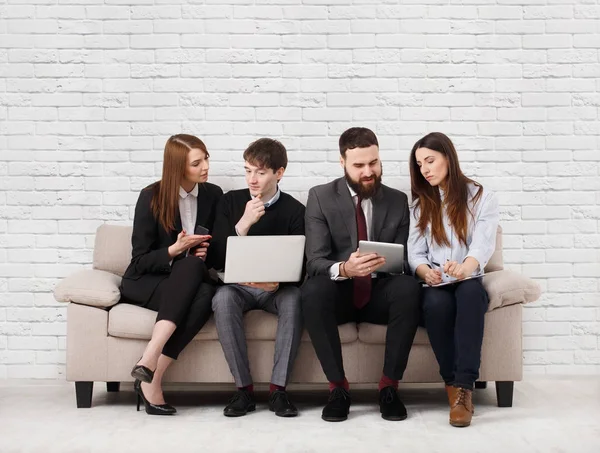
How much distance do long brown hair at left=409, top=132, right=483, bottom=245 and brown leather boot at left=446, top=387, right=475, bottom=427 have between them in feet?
2.11

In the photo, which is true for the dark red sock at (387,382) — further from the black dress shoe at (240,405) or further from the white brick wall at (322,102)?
the white brick wall at (322,102)

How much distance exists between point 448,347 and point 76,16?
2393 millimetres

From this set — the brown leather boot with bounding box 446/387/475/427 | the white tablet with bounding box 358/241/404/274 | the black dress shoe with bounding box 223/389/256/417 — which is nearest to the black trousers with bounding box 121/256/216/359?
the black dress shoe with bounding box 223/389/256/417

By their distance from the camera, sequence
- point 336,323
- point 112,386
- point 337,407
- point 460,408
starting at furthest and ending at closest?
1. point 112,386
2. point 336,323
3. point 337,407
4. point 460,408

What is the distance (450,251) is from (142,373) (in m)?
1.36

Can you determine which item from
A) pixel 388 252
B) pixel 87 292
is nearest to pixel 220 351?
pixel 87 292

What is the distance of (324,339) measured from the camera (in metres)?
3.27

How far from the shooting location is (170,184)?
142 inches

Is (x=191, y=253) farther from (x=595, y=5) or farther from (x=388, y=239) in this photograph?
(x=595, y=5)

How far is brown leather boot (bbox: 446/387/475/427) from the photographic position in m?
3.08

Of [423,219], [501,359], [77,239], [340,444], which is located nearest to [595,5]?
[423,219]

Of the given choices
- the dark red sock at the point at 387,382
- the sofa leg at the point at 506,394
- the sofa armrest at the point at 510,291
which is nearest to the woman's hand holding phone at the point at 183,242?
the dark red sock at the point at 387,382

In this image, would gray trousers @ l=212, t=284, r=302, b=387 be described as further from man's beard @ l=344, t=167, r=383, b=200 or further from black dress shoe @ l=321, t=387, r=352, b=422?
man's beard @ l=344, t=167, r=383, b=200

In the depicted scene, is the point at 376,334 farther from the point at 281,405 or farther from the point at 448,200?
the point at 448,200
